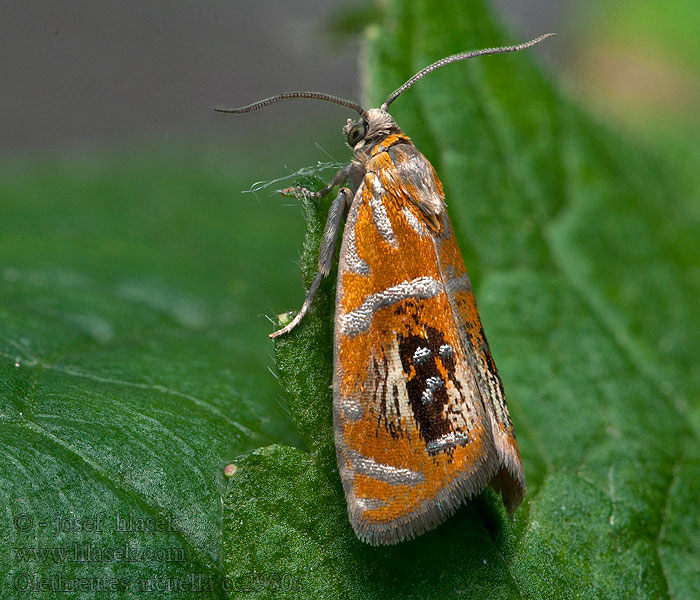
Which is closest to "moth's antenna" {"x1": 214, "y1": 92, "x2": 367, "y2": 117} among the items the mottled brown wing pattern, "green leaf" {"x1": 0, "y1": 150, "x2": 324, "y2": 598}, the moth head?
the moth head

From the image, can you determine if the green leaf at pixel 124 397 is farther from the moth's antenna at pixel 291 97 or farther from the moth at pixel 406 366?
the moth's antenna at pixel 291 97

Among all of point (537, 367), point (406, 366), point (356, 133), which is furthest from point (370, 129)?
point (537, 367)

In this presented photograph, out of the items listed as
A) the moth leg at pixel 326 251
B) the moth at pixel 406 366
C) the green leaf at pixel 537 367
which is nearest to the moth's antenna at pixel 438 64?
the green leaf at pixel 537 367

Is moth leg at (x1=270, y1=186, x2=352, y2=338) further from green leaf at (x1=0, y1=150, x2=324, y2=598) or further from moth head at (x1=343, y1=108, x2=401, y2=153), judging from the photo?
moth head at (x1=343, y1=108, x2=401, y2=153)

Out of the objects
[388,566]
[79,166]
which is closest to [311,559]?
[388,566]

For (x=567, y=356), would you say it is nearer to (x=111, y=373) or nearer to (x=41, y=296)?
(x=111, y=373)

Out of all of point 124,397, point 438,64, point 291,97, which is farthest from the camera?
point 438,64

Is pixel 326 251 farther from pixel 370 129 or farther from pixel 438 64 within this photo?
pixel 438 64
